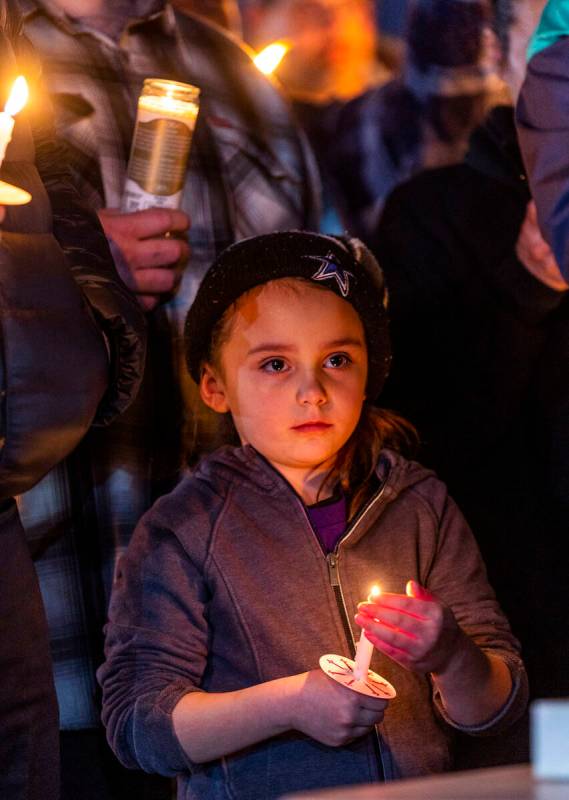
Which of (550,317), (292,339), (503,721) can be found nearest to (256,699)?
(503,721)

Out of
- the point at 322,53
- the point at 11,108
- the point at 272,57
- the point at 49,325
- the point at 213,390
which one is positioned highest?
the point at 11,108

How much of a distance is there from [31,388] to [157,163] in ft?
1.84

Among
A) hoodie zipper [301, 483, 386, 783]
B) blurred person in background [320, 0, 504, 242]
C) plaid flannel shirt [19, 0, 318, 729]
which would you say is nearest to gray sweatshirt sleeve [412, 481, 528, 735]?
hoodie zipper [301, 483, 386, 783]

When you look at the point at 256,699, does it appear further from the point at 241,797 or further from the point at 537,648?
the point at 537,648

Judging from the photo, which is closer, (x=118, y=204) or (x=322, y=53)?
(x=118, y=204)

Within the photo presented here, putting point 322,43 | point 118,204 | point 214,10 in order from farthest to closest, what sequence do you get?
point 322,43
point 214,10
point 118,204

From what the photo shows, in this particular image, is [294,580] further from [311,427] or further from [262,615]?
[311,427]

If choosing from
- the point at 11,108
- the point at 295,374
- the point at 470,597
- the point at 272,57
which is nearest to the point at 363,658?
the point at 470,597

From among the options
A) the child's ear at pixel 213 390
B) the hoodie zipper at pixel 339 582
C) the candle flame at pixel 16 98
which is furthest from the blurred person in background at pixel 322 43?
the candle flame at pixel 16 98

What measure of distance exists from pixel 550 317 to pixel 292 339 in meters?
0.62

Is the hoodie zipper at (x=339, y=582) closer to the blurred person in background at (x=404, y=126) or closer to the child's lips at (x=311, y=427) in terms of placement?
the child's lips at (x=311, y=427)

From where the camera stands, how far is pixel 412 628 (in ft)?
4.90

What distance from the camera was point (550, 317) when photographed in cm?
215

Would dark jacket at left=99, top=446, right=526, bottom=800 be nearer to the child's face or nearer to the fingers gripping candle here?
the child's face
